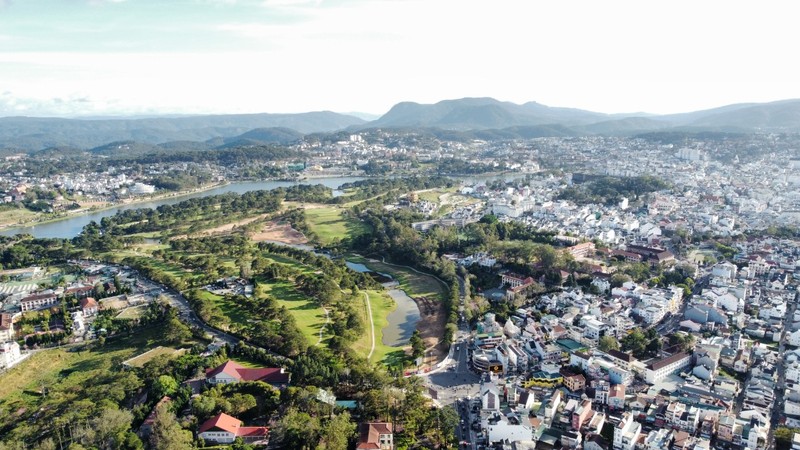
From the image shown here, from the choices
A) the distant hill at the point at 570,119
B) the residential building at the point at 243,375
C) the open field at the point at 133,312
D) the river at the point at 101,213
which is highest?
the distant hill at the point at 570,119

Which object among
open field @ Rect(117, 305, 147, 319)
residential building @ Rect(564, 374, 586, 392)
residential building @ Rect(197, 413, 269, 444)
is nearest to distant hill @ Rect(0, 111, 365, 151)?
open field @ Rect(117, 305, 147, 319)

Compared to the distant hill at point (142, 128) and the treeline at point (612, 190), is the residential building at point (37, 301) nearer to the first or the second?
the treeline at point (612, 190)

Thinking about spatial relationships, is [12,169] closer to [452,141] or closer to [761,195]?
[452,141]

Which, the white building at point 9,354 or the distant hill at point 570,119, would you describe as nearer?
the white building at point 9,354

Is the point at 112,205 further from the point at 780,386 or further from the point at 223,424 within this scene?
the point at 780,386

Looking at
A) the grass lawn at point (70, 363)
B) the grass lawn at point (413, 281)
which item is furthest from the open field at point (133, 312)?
the grass lawn at point (413, 281)

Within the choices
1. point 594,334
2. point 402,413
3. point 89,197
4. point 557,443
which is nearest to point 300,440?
point 402,413
